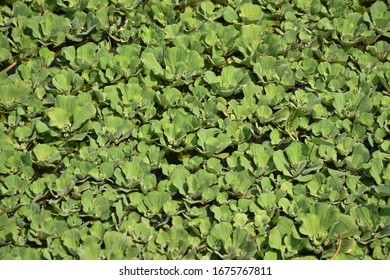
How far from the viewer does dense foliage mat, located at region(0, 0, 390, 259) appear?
81.1 inches

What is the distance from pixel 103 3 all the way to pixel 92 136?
688mm

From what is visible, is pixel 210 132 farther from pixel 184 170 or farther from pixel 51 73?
pixel 51 73

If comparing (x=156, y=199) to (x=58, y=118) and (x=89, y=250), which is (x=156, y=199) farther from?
(x=58, y=118)

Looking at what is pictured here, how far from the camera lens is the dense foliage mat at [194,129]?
206 cm

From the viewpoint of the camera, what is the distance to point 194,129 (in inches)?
91.7

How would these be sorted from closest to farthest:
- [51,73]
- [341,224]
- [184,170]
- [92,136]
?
[341,224]
[184,170]
[92,136]
[51,73]

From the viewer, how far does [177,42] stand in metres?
2.59

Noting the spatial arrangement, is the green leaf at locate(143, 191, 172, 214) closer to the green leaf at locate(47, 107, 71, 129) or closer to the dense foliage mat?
the dense foliage mat

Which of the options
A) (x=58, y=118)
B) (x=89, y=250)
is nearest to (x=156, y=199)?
(x=89, y=250)

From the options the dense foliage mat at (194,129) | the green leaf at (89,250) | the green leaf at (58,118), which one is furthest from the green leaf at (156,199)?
the green leaf at (58,118)

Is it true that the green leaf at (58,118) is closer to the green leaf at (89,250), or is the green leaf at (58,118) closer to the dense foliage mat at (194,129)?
the dense foliage mat at (194,129)
